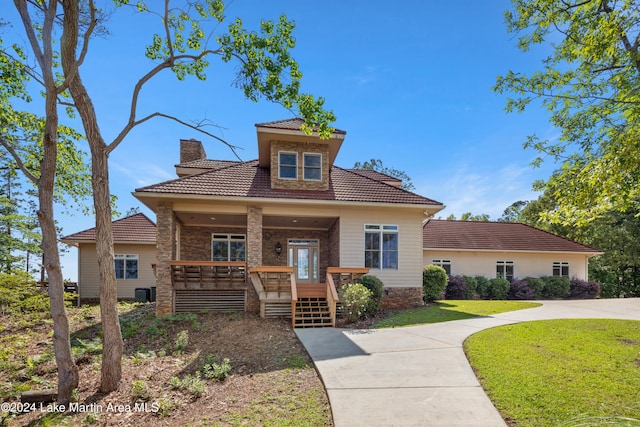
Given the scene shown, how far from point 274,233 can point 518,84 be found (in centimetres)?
1092

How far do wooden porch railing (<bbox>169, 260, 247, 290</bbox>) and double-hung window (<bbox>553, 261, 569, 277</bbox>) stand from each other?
65.6 ft

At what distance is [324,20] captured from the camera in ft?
31.2

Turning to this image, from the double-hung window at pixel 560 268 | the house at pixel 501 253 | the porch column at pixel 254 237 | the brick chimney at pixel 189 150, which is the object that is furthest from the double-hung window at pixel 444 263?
the brick chimney at pixel 189 150

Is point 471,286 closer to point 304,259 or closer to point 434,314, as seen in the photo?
point 434,314

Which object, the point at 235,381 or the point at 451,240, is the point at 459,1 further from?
the point at 451,240

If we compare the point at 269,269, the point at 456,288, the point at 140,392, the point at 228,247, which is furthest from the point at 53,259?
the point at 456,288

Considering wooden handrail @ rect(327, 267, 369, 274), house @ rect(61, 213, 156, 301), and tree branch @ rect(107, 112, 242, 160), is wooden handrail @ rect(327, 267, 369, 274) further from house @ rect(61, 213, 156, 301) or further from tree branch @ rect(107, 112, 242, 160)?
house @ rect(61, 213, 156, 301)

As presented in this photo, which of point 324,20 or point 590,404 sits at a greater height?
point 324,20

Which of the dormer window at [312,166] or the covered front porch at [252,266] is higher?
the dormer window at [312,166]

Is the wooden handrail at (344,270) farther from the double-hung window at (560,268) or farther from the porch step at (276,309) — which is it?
the double-hung window at (560,268)

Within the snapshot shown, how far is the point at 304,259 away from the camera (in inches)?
607

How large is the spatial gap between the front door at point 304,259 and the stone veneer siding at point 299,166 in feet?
10.6

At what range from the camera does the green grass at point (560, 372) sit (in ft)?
13.6

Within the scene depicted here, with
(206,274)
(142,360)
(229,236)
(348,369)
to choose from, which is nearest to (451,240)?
(229,236)
